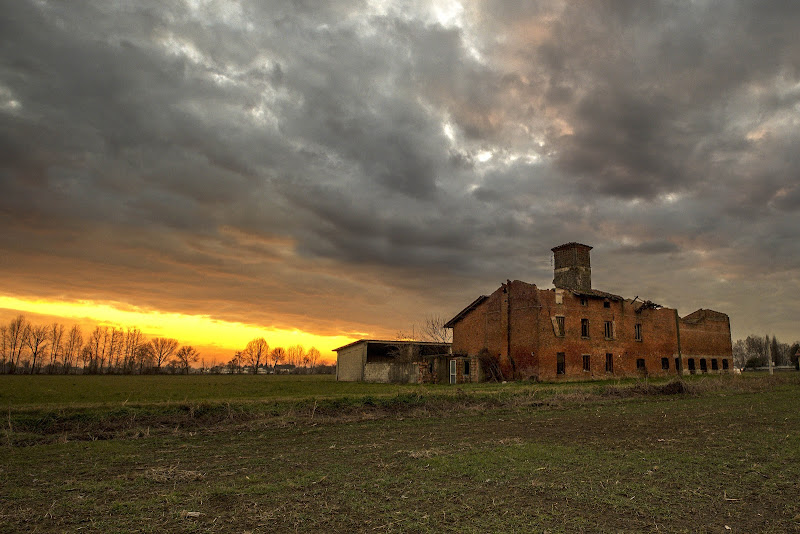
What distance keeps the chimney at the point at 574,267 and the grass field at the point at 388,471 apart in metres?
31.2

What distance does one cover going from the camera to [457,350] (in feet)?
158

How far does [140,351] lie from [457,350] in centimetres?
10750

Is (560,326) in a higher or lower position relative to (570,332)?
higher

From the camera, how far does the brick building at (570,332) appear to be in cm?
4169

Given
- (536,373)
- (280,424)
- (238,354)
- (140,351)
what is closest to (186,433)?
(280,424)

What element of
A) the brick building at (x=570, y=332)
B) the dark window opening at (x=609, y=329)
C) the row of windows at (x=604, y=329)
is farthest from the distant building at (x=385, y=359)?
the dark window opening at (x=609, y=329)

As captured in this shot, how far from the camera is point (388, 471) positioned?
30.4ft

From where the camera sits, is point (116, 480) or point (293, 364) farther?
point (293, 364)

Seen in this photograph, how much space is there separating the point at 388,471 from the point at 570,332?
37.1m

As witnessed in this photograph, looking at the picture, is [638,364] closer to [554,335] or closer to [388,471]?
[554,335]

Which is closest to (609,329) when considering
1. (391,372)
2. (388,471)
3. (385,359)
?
(391,372)

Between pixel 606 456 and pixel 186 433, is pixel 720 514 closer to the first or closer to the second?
pixel 606 456

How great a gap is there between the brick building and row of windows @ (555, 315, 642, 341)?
91 millimetres

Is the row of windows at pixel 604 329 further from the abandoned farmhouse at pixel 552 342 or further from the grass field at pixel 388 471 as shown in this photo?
the grass field at pixel 388 471
